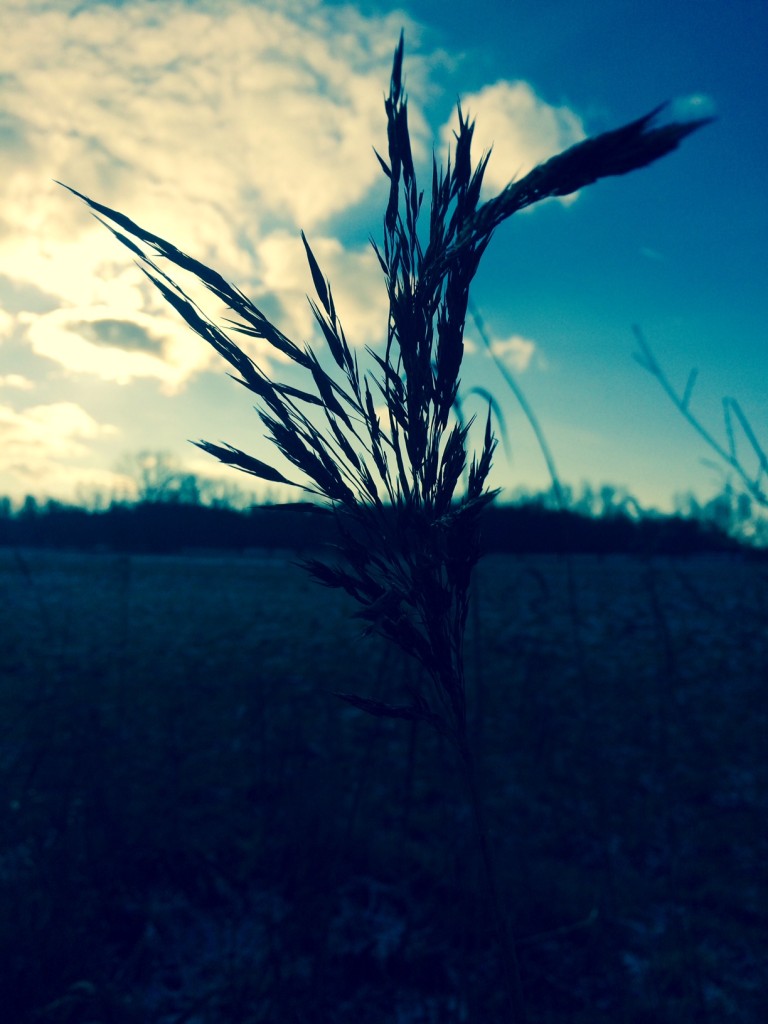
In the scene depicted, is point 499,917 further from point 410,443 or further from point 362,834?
point 362,834

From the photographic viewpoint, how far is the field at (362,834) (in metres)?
3.63

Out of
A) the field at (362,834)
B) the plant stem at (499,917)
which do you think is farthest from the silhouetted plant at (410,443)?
the field at (362,834)

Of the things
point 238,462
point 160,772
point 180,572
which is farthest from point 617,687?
point 180,572

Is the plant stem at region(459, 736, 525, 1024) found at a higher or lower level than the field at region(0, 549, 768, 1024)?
higher

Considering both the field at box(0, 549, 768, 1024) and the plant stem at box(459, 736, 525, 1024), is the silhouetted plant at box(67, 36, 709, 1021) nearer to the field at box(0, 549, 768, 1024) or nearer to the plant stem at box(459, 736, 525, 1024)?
the plant stem at box(459, 736, 525, 1024)

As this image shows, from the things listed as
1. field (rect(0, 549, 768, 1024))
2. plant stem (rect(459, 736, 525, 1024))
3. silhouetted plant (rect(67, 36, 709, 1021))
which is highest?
silhouetted plant (rect(67, 36, 709, 1021))

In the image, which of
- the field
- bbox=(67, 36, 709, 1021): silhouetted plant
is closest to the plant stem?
bbox=(67, 36, 709, 1021): silhouetted plant

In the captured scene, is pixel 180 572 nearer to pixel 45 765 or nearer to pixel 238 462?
pixel 45 765

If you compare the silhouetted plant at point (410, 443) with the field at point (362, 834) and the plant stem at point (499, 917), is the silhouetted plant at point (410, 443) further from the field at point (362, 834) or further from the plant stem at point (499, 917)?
the field at point (362, 834)

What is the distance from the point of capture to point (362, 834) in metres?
5.15

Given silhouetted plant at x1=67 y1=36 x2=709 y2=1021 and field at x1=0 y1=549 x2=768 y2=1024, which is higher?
silhouetted plant at x1=67 y1=36 x2=709 y2=1021

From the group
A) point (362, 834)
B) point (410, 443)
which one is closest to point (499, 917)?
point (410, 443)

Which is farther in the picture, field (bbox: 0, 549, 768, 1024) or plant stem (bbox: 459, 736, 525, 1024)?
field (bbox: 0, 549, 768, 1024)

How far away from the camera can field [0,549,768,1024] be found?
3629 millimetres
